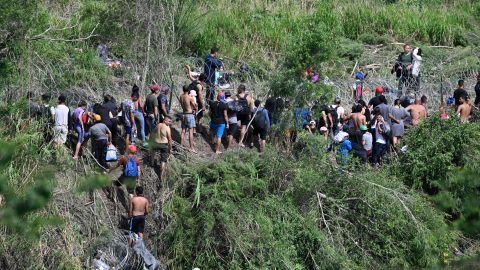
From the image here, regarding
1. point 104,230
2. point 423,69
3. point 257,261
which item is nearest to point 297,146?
point 257,261

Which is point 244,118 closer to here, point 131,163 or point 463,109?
point 131,163

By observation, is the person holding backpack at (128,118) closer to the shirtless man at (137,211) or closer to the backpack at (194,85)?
the shirtless man at (137,211)

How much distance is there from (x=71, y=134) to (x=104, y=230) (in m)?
2.03

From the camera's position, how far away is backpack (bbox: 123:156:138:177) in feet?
57.9

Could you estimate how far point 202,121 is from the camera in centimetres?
2092

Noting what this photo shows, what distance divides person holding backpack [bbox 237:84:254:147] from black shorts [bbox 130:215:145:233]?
2882 mm

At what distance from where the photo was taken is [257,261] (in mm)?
18156

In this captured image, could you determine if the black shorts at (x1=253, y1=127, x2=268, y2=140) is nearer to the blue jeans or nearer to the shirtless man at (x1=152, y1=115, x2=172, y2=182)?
the shirtless man at (x1=152, y1=115, x2=172, y2=182)

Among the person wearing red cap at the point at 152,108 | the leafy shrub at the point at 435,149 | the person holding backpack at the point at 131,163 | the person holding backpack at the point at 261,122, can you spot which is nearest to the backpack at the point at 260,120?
the person holding backpack at the point at 261,122

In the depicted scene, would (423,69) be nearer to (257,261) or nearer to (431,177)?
(431,177)

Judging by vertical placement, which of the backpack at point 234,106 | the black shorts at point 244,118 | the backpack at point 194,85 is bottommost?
the black shorts at point 244,118

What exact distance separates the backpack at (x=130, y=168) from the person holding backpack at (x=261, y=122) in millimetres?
2914

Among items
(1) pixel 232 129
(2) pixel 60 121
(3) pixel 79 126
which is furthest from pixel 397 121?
(2) pixel 60 121

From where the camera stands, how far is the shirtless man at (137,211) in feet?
59.4
